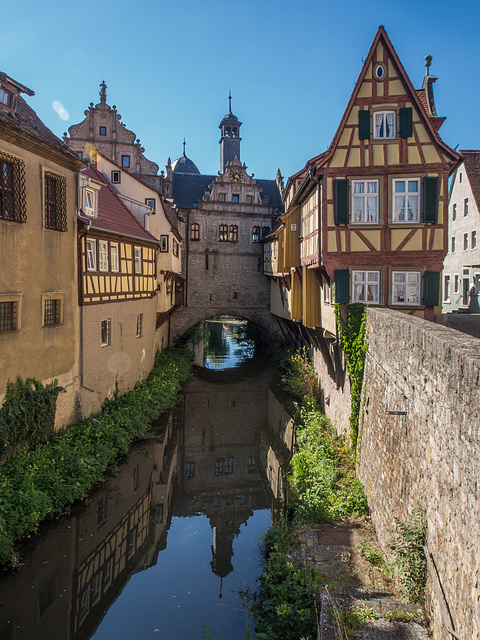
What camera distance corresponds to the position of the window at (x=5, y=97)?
10.2 m

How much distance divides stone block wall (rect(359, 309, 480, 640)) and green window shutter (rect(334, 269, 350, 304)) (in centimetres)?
415

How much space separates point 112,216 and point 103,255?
7.61 feet

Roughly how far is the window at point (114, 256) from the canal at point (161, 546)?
5329mm

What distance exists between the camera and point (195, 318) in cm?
2873

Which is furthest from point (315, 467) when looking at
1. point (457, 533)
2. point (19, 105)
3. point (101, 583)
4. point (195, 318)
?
point (195, 318)

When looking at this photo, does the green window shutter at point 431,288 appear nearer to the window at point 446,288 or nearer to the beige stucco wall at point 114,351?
the beige stucco wall at point 114,351

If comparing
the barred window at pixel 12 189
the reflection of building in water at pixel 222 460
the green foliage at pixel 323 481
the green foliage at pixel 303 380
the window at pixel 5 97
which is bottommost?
the reflection of building in water at pixel 222 460

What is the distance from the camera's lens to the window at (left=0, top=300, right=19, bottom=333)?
32.8 feet

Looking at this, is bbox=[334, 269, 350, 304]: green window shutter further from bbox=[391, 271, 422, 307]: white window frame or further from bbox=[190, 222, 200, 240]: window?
bbox=[190, 222, 200, 240]: window

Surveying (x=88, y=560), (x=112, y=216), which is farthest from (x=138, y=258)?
(x=88, y=560)

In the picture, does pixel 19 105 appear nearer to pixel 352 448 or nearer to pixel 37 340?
pixel 37 340

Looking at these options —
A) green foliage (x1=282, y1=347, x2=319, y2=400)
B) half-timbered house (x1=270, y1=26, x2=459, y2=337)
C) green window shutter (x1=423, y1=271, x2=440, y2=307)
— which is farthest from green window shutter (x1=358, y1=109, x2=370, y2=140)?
green foliage (x1=282, y1=347, x2=319, y2=400)

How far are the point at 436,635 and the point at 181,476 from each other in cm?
921

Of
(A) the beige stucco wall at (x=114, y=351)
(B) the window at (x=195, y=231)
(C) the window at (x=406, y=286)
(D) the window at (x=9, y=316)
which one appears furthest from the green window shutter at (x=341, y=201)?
(B) the window at (x=195, y=231)
